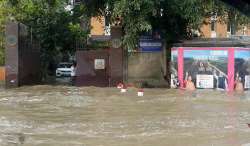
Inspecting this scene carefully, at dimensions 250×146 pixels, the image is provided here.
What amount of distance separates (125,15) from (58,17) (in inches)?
475

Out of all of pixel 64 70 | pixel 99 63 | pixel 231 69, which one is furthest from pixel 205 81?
pixel 64 70

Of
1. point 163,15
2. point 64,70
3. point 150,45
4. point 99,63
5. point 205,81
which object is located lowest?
point 205,81

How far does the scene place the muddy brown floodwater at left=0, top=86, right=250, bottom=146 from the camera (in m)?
13.2

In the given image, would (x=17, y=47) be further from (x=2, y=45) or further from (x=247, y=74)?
(x=247, y=74)

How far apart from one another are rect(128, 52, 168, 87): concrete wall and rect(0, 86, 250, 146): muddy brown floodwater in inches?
191

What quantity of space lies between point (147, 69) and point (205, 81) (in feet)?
12.4

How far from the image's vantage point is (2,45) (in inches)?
1443

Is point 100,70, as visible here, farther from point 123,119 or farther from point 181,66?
point 123,119

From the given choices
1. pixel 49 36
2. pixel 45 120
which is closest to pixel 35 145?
pixel 45 120

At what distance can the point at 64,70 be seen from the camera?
1970 inches

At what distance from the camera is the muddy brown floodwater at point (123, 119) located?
43.2 feet

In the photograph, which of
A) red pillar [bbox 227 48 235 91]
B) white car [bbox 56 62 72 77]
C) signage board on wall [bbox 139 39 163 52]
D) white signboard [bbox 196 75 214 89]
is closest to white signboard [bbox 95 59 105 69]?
signage board on wall [bbox 139 39 163 52]

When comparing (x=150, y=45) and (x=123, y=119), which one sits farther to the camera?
(x=150, y=45)

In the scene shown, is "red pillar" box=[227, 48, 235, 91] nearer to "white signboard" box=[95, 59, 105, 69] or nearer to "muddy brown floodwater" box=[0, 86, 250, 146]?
"muddy brown floodwater" box=[0, 86, 250, 146]
